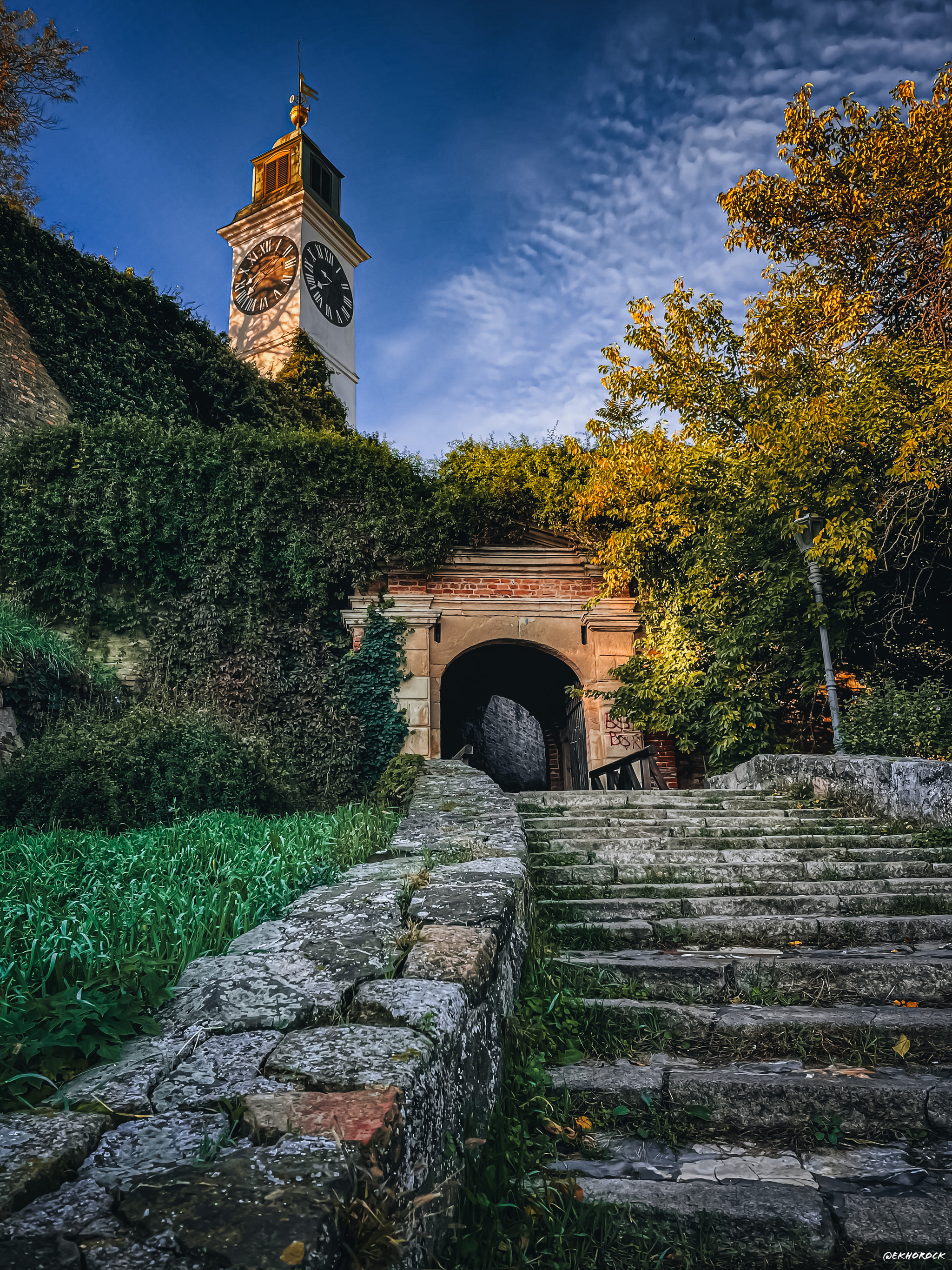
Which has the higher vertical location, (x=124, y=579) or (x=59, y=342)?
(x=59, y=342)

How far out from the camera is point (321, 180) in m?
26.1

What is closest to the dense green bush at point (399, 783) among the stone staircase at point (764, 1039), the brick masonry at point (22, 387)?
the stone staircase at point (764, 1039)

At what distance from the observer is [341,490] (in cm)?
974

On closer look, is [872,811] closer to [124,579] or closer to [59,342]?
[124,579]

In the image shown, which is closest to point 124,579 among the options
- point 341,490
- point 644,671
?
point 341,490

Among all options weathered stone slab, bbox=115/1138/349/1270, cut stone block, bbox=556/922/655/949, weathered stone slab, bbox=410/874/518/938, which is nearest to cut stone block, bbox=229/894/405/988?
weathered stone slab, bbox=410/874/518/938

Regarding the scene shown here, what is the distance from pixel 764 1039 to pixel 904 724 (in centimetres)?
551

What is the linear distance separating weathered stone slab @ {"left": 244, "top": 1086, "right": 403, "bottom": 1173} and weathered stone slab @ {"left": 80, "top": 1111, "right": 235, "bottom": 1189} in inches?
2.5

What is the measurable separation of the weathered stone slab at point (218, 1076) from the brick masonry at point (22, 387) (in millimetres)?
10083

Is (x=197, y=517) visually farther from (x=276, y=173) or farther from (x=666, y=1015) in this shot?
(x=276, y=173)

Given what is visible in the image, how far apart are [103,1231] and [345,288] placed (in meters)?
27.7

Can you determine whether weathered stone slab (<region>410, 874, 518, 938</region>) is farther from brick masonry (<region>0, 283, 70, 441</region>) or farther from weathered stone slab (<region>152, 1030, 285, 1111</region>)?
brick masonry (<region>0, 283, 70, 441</region>)

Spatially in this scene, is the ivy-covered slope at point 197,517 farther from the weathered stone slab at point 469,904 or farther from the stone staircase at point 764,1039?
the weathered stone slab at point 469,904

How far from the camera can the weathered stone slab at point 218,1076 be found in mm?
1385
